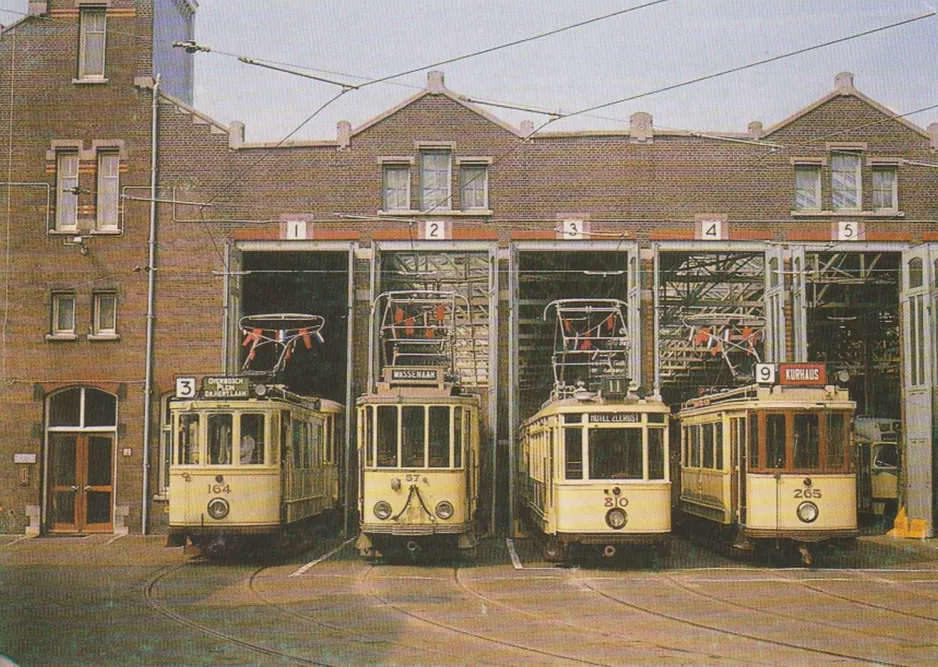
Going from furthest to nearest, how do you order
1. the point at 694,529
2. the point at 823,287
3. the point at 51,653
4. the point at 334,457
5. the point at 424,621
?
the point at 823,287, the point at 334,457, the point at 694,529, the point at 424,621, the point at 51,653

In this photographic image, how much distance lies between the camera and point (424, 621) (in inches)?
501

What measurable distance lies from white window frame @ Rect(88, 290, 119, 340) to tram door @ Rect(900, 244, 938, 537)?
17.3 metres

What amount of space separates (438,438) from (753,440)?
4.85 metres

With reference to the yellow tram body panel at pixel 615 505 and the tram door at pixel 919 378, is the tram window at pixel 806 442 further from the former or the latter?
the tram door at pixel 919 378

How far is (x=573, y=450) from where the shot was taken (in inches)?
704

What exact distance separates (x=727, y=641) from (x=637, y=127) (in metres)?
17.0

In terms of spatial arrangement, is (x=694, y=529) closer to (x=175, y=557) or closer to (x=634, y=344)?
(x=634, y=344)

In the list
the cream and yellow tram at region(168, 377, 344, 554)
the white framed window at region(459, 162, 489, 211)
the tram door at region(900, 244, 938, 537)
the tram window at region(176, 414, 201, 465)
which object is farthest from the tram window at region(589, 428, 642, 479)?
the white framed window at region(459, 162, 489, 211)

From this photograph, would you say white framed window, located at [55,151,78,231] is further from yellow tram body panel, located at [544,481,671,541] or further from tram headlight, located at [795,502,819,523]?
tram headlight, located at [795,502,819,523]

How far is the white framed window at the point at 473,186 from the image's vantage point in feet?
87.5

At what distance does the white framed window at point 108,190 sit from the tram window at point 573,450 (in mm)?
13433

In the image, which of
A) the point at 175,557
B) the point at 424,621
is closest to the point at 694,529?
the point at 175,557

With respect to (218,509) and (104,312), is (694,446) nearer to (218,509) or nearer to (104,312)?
(218,509)

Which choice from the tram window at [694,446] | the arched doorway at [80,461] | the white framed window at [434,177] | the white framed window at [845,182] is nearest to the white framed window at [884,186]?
the white framed window at [845,182]
